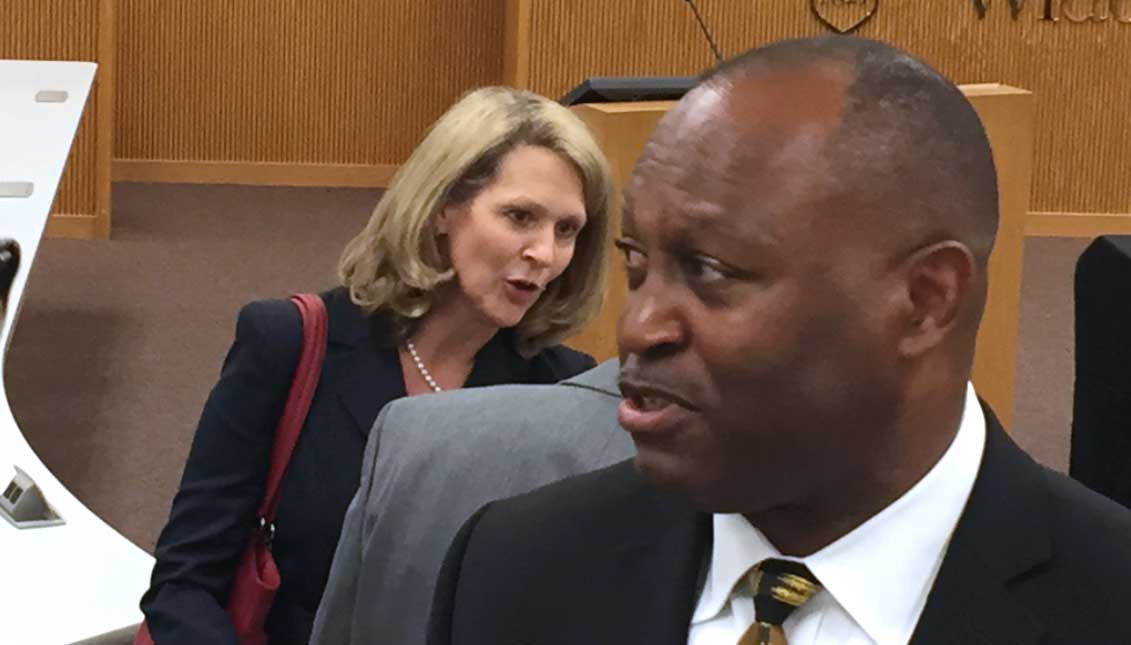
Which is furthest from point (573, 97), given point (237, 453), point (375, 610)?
point (375, 610)

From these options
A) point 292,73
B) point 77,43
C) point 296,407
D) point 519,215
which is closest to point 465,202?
point 519,215

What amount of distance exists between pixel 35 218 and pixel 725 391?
14.4ft

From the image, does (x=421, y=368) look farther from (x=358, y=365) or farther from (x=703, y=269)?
(x=703, y=269)

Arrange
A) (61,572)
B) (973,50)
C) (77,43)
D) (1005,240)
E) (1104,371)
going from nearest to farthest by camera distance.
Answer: (61,572), (1104,371), (1005,240), (77,43), (973,50)

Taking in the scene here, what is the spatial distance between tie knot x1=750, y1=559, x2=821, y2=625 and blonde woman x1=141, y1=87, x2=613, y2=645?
5.22 feet

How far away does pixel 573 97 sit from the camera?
479 centimetres

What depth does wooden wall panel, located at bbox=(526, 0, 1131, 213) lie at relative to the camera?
9383 millimetres

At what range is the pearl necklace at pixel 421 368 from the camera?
2.98m

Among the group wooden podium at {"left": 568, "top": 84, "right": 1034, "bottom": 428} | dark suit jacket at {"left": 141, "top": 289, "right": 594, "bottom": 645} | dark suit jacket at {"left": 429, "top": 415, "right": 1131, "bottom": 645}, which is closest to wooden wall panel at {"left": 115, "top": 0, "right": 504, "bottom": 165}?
wooden podium at {"left": 568, "top": 84, "right": 1034, "bottom": 428}

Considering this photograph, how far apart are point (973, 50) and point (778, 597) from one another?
8733 mm

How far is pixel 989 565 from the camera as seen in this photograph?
1290 millimetres

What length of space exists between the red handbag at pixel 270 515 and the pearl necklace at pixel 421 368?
17 centimetres

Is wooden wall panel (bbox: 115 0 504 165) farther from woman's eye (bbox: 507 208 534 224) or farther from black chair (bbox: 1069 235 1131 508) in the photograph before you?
woman's eye (bbox: 507 208 534 224)

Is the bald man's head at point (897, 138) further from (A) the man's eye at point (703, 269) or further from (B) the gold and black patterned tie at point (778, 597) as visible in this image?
(B) the gold and black patterned tie at point (778, 597)
